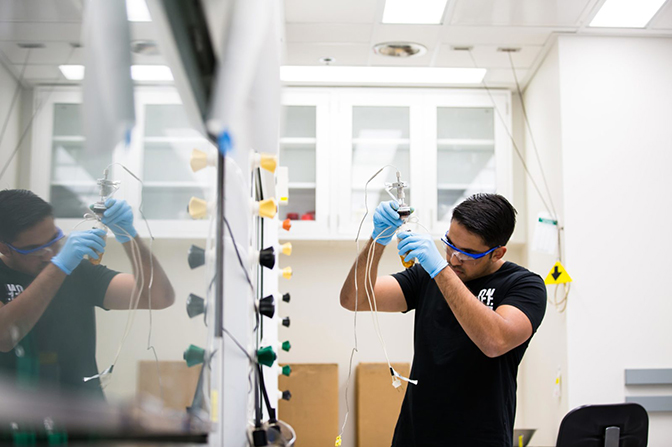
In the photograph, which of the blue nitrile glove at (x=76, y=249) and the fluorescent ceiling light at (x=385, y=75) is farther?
the fluorescent ceiling light at (x=385, y=75)

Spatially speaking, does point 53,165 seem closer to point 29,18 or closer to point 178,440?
point 29,18

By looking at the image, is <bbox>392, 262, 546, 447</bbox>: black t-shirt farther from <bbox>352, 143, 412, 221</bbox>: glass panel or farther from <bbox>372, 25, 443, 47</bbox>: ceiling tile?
<bbox>352, 143, 412, 221</bbox>: glass panel

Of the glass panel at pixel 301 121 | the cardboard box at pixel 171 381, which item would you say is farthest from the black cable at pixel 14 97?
the glass panel at pixel 301 121

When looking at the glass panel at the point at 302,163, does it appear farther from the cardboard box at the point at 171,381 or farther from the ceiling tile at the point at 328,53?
the cardboard box at the point at 171,381

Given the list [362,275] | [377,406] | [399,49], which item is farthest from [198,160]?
[377,406]

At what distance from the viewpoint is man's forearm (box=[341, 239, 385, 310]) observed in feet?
5.45

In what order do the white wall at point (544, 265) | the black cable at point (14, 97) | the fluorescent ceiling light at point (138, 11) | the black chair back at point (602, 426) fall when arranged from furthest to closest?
the white wall at point (544, 265), the black chair back at point (602, 426), the fluorescent ceiling light at point (138, 11), the black cable at point (14, 97)

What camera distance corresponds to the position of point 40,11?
273 millimetres

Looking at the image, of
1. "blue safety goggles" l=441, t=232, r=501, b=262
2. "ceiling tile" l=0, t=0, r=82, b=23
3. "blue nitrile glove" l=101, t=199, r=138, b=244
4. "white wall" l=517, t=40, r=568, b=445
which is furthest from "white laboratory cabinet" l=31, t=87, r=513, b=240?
"ceiling tile" l=0, t=0, r=82, b=23

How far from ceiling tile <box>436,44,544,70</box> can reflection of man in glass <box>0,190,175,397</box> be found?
109 inches

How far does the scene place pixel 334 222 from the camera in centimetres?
318

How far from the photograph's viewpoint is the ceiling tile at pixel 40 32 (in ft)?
0.80

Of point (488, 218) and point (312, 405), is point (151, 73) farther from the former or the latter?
point (312, 405)

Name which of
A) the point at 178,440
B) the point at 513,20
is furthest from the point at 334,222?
the point at 178,440
